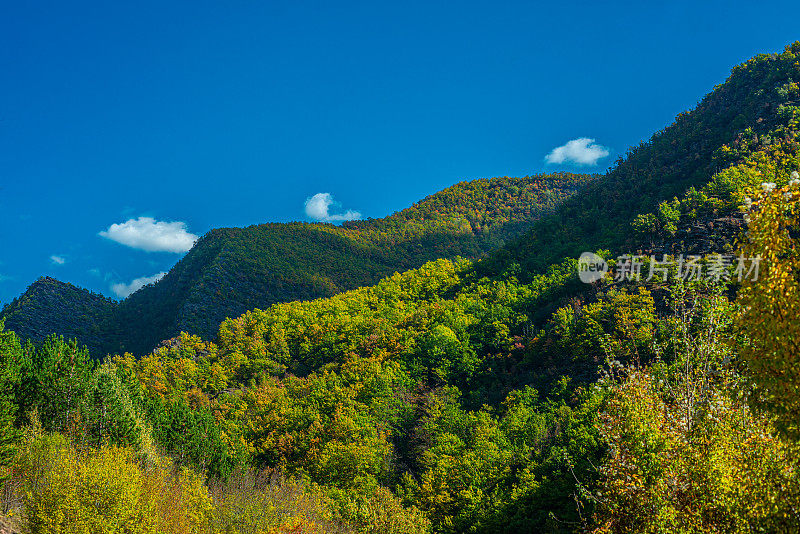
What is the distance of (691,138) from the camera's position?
84125 millimetres

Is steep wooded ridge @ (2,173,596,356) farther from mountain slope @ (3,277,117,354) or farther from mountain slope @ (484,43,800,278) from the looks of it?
mountain slope @ (484,43,800,278)

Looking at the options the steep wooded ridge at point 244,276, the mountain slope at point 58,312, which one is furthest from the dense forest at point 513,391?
the mountain slope at point 58,312

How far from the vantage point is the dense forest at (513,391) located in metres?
8.41

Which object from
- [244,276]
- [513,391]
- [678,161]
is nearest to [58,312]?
[244,276]

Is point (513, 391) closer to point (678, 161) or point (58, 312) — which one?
point (678, 161)

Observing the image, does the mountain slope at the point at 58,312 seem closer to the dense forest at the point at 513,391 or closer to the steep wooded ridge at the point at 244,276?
the steep wooded ridge at the point at 244,276

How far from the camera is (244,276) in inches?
5217

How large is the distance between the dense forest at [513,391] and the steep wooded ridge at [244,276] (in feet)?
108

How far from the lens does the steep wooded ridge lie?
4953 inches

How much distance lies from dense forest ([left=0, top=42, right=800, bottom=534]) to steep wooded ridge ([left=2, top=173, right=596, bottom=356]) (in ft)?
108

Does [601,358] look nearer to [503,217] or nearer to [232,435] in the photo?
[232,435]

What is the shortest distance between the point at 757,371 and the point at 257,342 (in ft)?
270

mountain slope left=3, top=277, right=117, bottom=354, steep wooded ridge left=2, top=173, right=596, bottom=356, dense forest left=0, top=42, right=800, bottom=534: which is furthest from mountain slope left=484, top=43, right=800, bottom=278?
mountain slope left=3, top=277, right=117, bottom=354

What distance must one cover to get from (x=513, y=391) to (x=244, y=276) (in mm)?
96988
